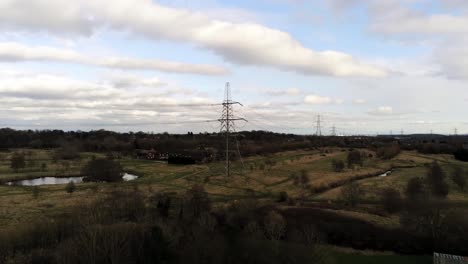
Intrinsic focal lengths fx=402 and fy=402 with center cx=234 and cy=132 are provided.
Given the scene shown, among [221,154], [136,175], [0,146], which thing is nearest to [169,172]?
[136,175]

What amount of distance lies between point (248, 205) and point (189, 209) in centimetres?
728

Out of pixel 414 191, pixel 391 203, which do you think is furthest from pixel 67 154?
pixel 414 191

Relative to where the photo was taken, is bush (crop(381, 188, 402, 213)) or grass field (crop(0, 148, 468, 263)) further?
bush (crop(381, 188, 402, 213))

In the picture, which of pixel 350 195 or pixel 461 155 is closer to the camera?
pixel 350 195

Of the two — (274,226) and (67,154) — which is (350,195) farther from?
(67,154)

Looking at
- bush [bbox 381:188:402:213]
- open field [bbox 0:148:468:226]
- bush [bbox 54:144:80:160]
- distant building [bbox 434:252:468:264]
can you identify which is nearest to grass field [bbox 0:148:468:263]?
open field [bbox 0:148:468:226]

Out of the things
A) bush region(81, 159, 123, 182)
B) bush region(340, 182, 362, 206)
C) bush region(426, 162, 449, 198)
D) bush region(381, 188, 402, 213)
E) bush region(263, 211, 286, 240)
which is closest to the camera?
bush region(263, 211, 286, 240)

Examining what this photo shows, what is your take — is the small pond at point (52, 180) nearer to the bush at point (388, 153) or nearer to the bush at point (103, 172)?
the bush at point (103, 172)

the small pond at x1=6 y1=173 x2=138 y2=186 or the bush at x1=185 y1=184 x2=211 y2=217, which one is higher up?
the bush at x1=185 y1=184 x2=211 y2=217

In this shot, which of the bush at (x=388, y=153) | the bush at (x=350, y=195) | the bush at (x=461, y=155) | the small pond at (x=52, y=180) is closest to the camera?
the bush at (x=350, y=195)

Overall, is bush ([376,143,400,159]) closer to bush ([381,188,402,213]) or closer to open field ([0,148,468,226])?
open field ([0,148,468,226])

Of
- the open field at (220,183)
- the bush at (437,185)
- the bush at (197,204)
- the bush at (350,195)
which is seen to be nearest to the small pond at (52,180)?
the open field at (220,183)

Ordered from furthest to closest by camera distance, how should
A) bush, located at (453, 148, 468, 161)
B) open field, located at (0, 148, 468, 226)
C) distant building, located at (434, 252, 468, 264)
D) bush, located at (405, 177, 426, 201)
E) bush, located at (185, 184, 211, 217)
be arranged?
bush, located at (453, 148, 468, 161) < open field, located at (0, 148, 468, 226) < bush, located at (405, 177, 426, 201) < bush, located at (185, 184, 211, 217) < distant building, located at (434, 252, 468, 264)

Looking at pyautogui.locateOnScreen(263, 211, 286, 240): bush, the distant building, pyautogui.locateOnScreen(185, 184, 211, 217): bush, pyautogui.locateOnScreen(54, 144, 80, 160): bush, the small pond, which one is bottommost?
the distant building
